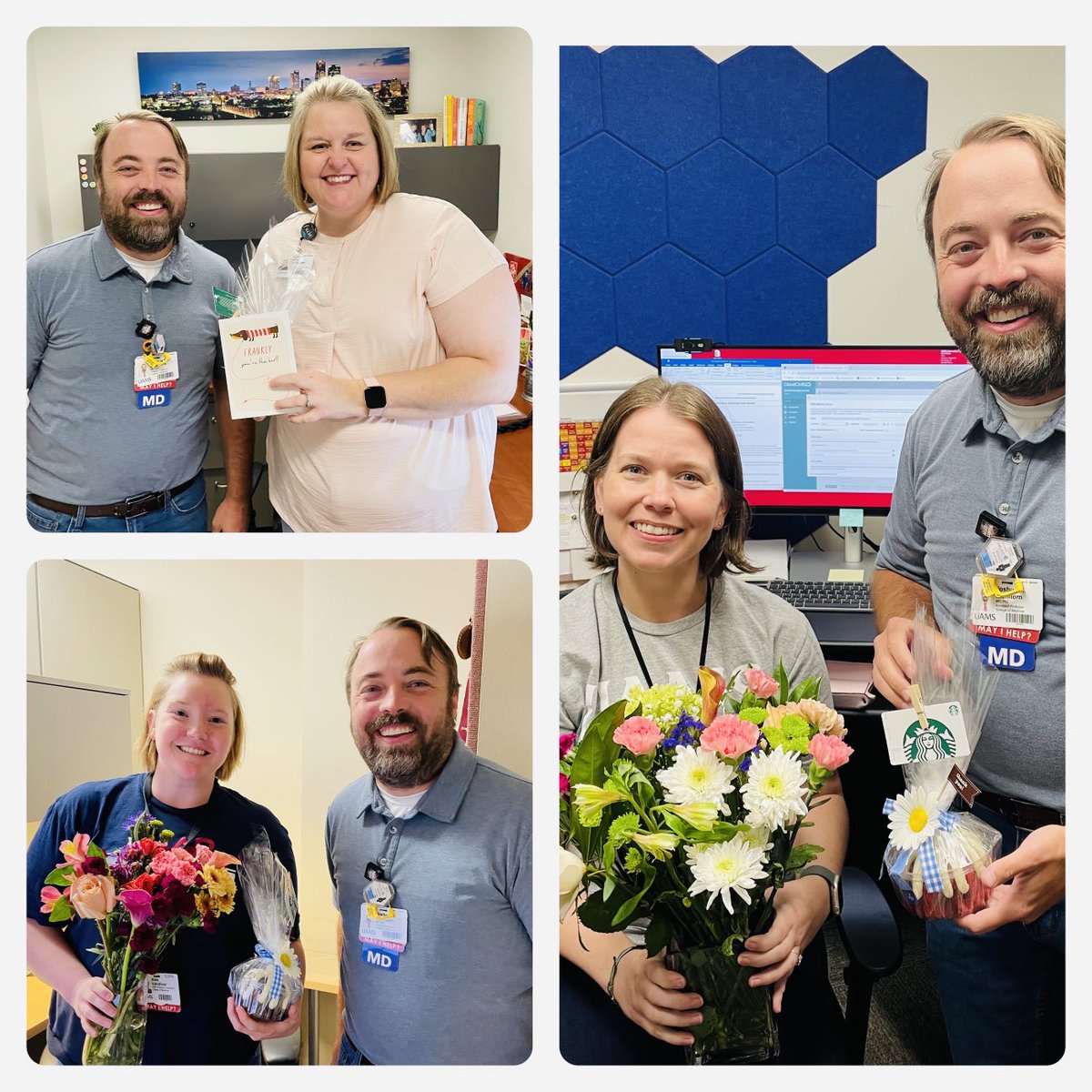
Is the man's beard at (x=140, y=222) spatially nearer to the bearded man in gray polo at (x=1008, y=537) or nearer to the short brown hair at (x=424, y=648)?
the short brown hair at (x=424, y=648)

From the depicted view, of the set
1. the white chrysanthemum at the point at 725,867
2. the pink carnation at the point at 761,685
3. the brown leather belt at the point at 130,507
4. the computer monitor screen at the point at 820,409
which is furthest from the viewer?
the computer monitor screen at the point at 820,409

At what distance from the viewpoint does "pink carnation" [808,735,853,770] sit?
1354 mm

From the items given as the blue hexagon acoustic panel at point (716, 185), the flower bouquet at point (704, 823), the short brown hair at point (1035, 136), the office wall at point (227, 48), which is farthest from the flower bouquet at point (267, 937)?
the short brown hair at point (1035, 136)

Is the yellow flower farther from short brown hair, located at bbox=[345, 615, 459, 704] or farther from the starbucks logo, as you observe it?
the starbucks logo

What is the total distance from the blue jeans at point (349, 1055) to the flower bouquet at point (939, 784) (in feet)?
2.79

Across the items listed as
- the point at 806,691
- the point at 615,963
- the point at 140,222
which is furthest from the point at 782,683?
the point at 140,222

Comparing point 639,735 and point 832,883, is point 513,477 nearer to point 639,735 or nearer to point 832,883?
point 639,735

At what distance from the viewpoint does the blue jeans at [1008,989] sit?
63.8 inches

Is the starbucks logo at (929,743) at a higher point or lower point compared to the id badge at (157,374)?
lower

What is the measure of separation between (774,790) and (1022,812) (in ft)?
1.68

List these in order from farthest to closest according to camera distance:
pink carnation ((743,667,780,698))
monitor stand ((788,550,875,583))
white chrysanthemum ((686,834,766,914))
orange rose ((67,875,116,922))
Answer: monitor stand ((788,550,875,583)), orange rose ((67,875,116,922)), pink carnation ((743,667,780,698)), white chrysanthemum ((686,834,766,914))

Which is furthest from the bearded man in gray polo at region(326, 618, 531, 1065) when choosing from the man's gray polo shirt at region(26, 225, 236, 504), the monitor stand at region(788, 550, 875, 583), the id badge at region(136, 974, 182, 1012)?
the monitor stand at region(788, 550, 875, 583)

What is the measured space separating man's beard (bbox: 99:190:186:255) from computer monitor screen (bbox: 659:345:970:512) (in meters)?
1.12
